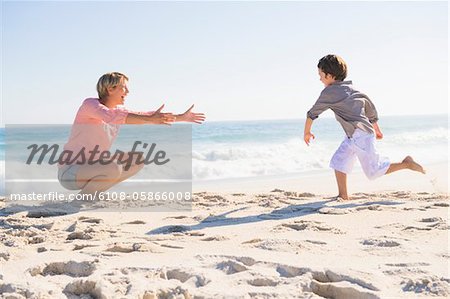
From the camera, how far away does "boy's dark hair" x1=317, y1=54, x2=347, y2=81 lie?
422cm

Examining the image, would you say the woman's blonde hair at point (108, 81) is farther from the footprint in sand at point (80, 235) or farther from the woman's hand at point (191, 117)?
the footprint in sand at point (80, 235)

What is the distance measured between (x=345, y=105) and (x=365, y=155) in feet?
1.58

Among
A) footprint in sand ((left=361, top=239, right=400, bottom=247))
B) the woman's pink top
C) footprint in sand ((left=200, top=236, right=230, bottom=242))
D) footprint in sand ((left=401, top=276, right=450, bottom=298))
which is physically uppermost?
the woman's pink top

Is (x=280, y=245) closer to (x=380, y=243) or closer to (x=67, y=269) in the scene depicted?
(x=380, y=243)

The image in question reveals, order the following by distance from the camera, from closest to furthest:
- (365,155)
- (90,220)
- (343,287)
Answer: (343,287) < (90,220) < (365,155)

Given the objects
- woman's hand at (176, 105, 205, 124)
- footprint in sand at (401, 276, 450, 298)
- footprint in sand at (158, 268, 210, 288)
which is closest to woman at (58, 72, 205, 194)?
woman's hand at (176, 105, 205, 124)

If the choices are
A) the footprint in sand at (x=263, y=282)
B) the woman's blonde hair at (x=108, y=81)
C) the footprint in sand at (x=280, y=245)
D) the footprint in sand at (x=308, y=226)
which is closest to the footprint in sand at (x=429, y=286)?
the footprint in sand at (x=263, y=282)

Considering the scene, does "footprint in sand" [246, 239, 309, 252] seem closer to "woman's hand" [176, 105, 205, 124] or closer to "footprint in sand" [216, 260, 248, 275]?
"footprint in sand" [216, 260, 248, 275]

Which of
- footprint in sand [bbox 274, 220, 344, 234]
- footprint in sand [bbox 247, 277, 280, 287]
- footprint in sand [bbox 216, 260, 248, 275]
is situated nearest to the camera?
footprint in sand [bbox 247, 277, 280, 287]

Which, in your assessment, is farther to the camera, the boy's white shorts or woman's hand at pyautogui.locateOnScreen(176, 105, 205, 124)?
the boy's white shorts

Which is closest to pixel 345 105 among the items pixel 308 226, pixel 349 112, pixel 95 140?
pixel 349 112

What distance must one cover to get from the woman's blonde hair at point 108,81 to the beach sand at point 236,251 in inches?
43.0

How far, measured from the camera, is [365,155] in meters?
4.29

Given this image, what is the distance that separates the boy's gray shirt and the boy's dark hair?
0.24 ft
